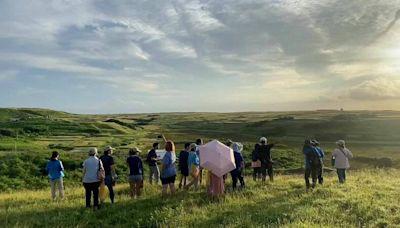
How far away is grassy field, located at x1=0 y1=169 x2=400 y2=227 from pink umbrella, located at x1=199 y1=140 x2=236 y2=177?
1059mm

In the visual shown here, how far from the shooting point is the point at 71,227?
13836mm

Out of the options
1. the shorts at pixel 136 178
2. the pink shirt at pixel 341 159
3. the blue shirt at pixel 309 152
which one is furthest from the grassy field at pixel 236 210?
the pink shirt at pixel 341 159

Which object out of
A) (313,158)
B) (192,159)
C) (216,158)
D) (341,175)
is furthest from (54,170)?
(341,175)

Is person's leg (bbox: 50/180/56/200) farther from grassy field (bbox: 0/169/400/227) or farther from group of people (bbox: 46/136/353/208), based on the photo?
grassy field (bbox: 0/169/400/227)

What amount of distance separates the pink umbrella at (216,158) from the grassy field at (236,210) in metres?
1.06

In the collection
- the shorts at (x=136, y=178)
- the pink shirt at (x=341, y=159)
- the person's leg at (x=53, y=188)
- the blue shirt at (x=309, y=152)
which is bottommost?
the person's leg at (x=53, y=188)

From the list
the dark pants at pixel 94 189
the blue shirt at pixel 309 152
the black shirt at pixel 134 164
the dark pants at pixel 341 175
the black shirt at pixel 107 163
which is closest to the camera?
the dark pants at pixel 94 189

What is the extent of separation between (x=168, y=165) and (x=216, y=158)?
1.84 meters

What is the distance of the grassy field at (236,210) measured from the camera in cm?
1330

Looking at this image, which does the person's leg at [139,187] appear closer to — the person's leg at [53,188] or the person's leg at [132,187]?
the person's leg at [132,187]

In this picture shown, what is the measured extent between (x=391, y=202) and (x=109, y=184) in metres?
9.52

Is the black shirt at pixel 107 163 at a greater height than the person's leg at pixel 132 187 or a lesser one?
greater

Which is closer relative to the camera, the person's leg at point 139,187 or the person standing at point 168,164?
the person standing at point 168,164

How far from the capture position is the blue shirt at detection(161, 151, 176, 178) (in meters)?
17.1
